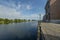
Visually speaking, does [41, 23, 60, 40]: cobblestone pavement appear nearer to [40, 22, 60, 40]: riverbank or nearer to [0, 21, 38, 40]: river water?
[40, 22, 60, 40]: riverbank

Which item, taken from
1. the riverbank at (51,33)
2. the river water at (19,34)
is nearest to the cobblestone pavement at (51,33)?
the riverbank at (51,33)

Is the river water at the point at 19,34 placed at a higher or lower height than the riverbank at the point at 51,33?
lower

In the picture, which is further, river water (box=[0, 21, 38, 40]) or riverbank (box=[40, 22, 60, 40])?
river water (box=[0, 21, 38, 40])

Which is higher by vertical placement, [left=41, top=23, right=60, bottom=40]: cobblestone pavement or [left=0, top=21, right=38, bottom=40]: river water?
[left=41, top=23, right=60, bottom=40]: cobblestone pavement

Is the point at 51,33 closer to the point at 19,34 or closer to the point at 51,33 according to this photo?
the point at 51,33

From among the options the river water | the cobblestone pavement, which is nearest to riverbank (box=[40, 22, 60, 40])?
the cobblestone pavement

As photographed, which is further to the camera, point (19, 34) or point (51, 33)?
point (19, 34)

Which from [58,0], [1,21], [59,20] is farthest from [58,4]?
[1,21]

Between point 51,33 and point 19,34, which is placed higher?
point 51,33

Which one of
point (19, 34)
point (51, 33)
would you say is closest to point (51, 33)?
point (51, 33)

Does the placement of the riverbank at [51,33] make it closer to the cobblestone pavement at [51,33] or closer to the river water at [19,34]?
the cobblestone pavement at [51,33]

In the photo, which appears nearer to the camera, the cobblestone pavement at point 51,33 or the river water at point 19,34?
the cobblestone pavement at point 51,33

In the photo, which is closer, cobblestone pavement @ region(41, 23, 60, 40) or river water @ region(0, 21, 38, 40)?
cobblestone pavement @ region(41, 23, 60, 40)

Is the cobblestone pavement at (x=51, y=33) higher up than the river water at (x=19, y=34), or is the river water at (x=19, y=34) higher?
the cobblestone pavement at (x=51, y=33)
